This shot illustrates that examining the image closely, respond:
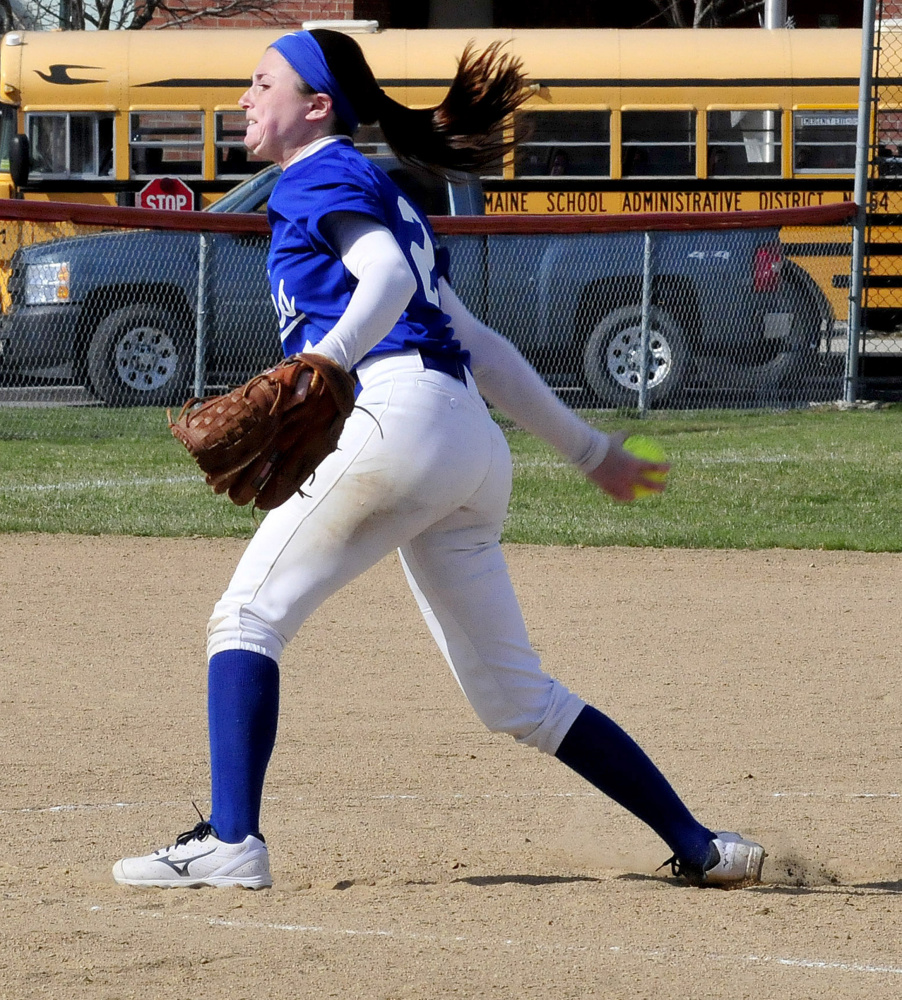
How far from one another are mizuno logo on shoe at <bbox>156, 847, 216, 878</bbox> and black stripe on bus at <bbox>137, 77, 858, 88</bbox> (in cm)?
1227

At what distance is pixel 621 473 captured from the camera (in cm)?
361

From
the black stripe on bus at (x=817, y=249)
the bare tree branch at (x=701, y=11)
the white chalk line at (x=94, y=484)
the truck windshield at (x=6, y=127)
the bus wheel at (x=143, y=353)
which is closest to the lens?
the white chalk line at (x=94, y=484)

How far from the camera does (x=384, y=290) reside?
3023mm

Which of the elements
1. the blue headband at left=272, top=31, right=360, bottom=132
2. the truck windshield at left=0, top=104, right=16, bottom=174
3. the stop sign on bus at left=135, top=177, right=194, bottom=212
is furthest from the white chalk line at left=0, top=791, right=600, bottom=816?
the truck windshield at left=0, top=104, right=16, bottom=174

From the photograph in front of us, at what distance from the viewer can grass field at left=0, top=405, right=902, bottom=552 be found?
8.43 metres

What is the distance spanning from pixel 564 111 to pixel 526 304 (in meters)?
2.58

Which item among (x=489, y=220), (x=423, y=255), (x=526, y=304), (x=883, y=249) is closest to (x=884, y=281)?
(x=883, y=249)

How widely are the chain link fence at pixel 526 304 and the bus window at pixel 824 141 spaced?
1435 millimetres

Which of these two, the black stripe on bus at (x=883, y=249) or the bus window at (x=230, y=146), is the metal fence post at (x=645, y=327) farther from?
the bus window at (x=230, y=146)

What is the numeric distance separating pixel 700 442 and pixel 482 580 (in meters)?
8.46

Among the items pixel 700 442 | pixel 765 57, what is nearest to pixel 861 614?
pixel 700 442

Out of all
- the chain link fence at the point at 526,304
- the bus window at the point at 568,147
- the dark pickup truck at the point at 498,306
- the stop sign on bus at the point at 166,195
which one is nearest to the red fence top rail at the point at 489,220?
the chain link fence at the point at 526,304

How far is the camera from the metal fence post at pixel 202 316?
39.9 ft

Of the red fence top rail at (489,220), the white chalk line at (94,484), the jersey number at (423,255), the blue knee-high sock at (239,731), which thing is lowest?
the white chalk line at (94,484)
